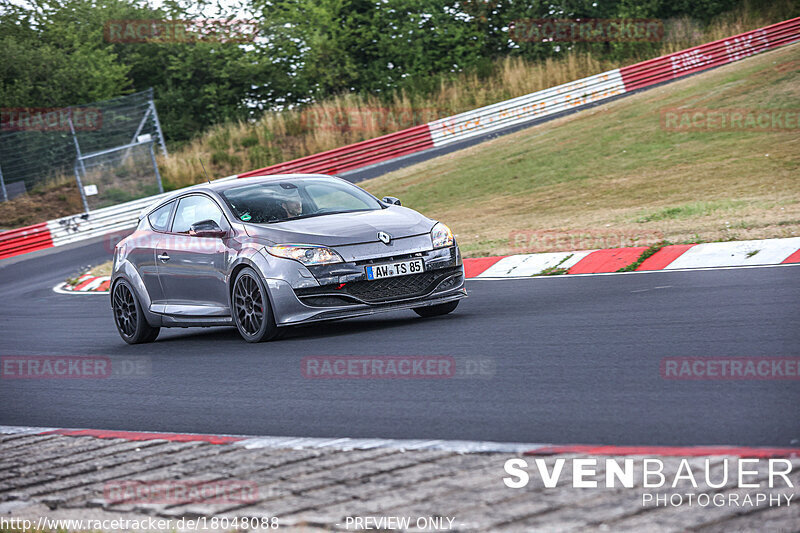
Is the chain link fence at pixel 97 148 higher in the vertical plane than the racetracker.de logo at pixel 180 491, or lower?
higher

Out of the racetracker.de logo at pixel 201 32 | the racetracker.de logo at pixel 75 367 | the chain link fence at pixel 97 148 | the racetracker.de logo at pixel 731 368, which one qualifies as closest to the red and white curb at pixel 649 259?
the racetracker.de logo at pixel 731 368

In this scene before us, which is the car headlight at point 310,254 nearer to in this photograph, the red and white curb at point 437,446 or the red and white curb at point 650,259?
the red and white curb at point 437,446

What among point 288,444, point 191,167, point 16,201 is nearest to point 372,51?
point 191,167

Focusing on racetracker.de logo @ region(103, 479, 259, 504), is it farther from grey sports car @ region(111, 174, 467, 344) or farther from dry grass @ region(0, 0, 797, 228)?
dry grass @ region(0, 0, 797, 228)

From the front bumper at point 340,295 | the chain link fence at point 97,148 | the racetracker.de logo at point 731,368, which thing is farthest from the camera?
the chain link fence at point 97,148

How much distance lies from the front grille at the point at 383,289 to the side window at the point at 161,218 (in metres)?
2.58

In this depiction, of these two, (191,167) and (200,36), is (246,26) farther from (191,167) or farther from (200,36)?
(191,167)

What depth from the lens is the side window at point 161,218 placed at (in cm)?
1118

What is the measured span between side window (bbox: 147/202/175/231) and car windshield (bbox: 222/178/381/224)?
3.19ft

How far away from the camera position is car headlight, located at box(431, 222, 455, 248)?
980cm

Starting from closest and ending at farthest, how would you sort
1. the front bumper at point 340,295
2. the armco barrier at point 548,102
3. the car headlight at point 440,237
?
1. the front bumper at point 340,295
2. the car headlight at point 440,237
3. the armco barrier at point 548,102

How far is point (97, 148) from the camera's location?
111ft

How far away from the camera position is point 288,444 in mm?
5211

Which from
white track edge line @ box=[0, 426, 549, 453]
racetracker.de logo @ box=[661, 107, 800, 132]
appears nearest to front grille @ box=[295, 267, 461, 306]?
white track edge line @ box=[0, 426, 549, 453]
